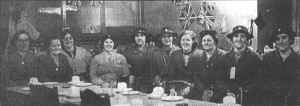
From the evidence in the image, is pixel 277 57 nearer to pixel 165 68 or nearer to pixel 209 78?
pixel 209 78

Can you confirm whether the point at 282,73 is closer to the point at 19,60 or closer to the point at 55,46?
the point at 55,46

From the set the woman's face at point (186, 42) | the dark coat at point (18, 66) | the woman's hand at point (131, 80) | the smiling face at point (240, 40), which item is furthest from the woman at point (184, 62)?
the dark coat at point (18, 66)

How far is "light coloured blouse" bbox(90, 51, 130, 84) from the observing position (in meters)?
4.71

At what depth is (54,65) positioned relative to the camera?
471 cm

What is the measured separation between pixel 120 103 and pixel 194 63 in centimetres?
145

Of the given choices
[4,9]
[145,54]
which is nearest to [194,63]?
[145,54]

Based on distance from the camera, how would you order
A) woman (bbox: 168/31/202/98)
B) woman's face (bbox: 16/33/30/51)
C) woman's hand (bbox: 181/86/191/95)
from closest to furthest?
1. woman's hand (bbox: 181/86/191/95)
2. woman (bbox: 168/31/202/98)
3. woman's face (bbox: 16/33/30/51)

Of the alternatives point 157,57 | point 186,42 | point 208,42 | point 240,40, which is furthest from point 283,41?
point 157,57

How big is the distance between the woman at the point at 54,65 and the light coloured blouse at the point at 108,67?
0.32m

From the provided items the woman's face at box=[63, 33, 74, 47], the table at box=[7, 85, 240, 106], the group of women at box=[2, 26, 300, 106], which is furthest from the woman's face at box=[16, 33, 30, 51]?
the table at box=[7, 85, 240, 106]

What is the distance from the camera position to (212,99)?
394cm

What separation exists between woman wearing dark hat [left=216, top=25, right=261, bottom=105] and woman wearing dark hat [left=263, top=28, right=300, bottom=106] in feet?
0.47

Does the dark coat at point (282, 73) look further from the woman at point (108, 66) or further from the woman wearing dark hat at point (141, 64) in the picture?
the woman at point (108, 66)

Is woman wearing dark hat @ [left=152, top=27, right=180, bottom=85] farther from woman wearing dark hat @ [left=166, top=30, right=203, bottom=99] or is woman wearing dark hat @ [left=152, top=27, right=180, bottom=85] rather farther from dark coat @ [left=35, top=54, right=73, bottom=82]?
dark coat @ [left=35, top=54, right=73, bottom=82]
